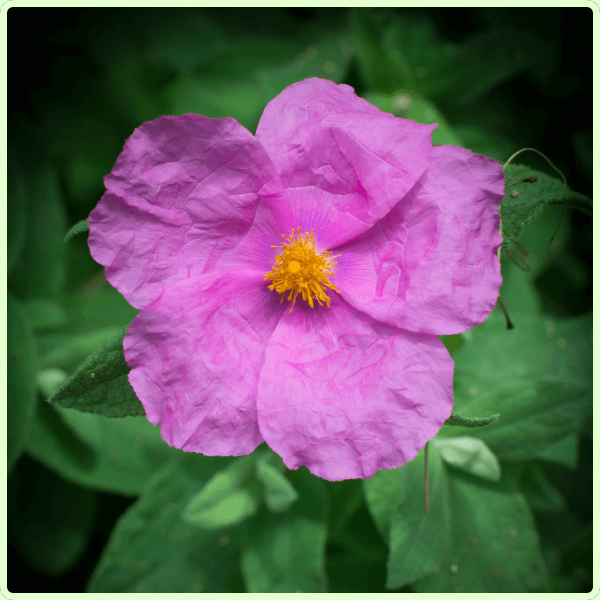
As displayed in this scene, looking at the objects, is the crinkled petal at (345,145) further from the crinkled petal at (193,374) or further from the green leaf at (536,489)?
the green leaf at (536,489)

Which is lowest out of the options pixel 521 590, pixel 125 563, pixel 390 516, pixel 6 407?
pixel 521 590

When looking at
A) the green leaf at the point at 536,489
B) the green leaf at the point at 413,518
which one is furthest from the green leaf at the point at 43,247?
the green leaf at the point at 536,489

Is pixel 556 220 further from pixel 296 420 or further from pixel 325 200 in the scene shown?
pixel 296 420

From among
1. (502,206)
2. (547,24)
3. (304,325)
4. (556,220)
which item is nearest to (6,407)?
(304,325)

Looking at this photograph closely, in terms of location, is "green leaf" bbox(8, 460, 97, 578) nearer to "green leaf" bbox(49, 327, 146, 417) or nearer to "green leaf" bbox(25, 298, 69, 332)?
"green leaf" bbox(25, 298, 69, 332)

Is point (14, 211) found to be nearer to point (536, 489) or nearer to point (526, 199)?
point (526, 199)

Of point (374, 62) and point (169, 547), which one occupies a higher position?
point (374, 62)

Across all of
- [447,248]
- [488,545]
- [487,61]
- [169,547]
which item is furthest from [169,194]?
[487,61]
